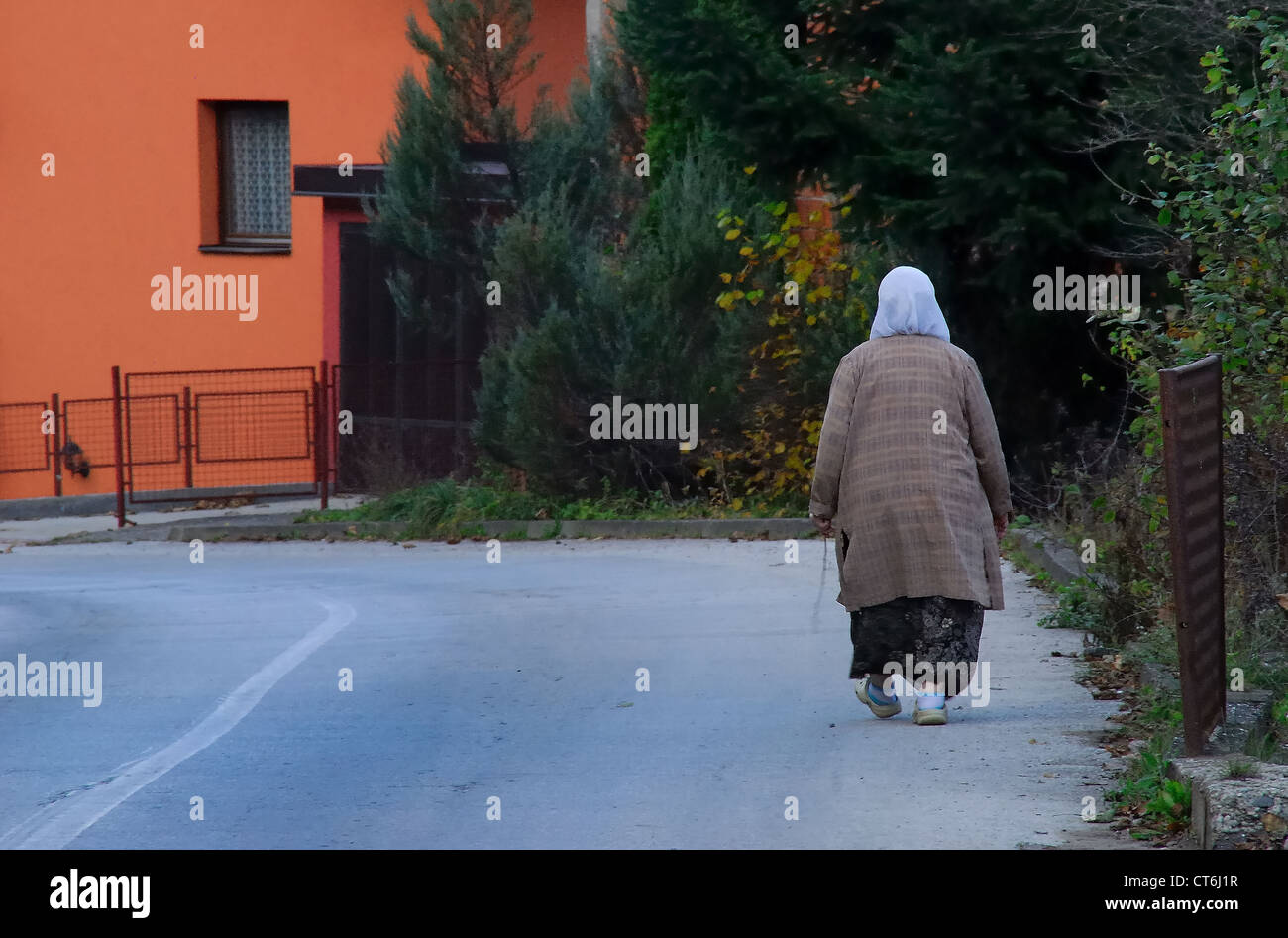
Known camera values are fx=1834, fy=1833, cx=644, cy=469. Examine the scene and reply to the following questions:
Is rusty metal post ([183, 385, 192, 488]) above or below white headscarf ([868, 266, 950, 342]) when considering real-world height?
below

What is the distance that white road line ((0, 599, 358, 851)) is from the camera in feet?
19.3

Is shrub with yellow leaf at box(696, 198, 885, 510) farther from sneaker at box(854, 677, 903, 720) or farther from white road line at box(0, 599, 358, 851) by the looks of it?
sneaker at box(854, 677, 903, 720)

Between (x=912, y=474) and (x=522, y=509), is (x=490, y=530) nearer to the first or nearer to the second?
(x=522, y=509)

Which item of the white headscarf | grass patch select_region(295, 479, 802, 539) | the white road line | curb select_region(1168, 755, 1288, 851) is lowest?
the white road line

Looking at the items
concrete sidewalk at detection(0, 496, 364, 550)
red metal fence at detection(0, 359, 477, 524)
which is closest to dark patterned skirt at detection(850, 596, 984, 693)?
concrete sidewalk at detection(0, 496, 364, 550)

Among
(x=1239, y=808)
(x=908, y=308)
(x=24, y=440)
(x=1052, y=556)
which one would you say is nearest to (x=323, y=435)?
(x=24, y=440)

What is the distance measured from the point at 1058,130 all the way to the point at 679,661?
5685 millimetres

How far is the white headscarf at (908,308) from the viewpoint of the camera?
7.68 metres

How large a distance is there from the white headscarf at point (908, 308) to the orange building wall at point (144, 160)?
1467 cm

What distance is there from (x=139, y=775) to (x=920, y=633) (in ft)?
10.3

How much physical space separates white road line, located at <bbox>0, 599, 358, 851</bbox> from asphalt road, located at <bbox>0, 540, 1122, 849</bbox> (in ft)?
0.07

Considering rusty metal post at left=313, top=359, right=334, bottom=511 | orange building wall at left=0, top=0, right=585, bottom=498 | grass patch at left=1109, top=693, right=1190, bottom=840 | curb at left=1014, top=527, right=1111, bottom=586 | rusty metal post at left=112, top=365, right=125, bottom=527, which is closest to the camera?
grass patch at left=1109, top=693, right=1190, bottom=840

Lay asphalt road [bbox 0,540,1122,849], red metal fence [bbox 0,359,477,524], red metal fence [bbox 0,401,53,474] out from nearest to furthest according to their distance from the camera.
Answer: asphalt road [bbox 0,540,1122,849] → red metal fence [bbox 0,359,477,524] → red metal fence [bbox 0,401,53,474]

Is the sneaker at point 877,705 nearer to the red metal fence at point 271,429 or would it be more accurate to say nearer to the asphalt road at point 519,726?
the asphalt road at point 519,726
